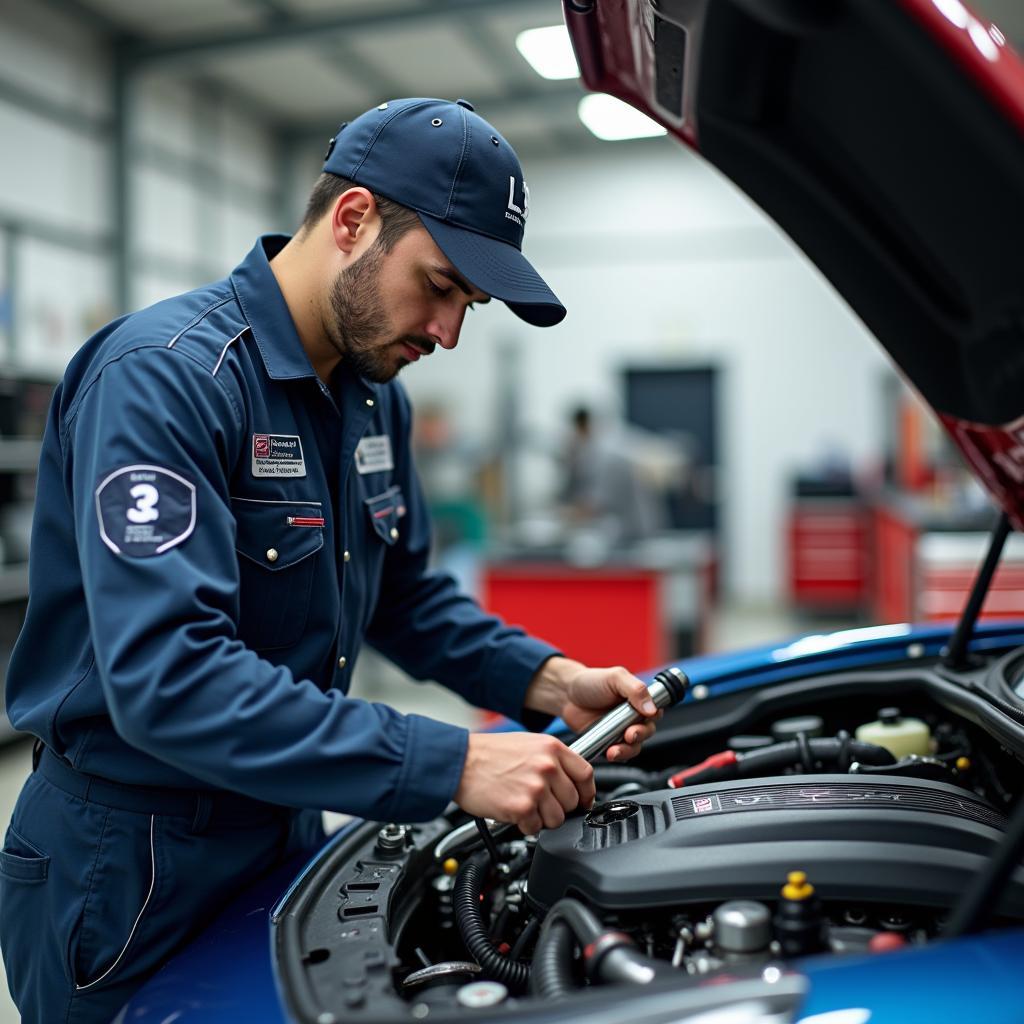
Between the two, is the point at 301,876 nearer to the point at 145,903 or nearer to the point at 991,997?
the point at 145,903

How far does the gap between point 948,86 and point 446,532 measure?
6.80m

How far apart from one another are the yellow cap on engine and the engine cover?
0.04 metres

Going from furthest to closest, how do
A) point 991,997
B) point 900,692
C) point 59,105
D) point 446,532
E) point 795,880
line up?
point 446,532, point 59,105, point 900,692, point 795,880, point 991,997

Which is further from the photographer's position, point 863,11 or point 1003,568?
point 1003,568

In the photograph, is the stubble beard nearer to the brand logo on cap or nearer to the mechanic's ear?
the mechanic's ear

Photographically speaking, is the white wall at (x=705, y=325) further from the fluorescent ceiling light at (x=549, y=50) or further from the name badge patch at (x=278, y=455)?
the name badge patch at (x=278, y=455)

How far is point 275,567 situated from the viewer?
1.08 meters

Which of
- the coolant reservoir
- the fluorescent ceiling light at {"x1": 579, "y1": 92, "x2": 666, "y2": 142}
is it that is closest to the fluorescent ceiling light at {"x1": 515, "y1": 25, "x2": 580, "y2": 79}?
the fluorescent ceiling light at {"x1": 579, "y1": 92, "x2": 666, "y2": 142}

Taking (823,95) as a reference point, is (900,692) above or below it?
below

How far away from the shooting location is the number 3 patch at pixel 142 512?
2.89 feet

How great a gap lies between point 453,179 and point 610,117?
5936mm

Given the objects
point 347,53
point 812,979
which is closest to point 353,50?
point 347,53

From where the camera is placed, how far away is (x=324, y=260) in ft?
3.77

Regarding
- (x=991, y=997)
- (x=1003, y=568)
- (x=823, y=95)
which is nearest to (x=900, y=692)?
(x=991, y=997)
